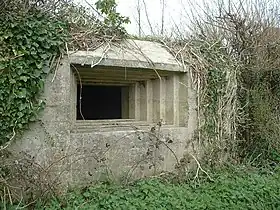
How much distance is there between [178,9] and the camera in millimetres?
10352

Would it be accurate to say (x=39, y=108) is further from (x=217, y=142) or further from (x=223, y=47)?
(x=223, y=47)

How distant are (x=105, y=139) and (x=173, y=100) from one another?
1706 mm

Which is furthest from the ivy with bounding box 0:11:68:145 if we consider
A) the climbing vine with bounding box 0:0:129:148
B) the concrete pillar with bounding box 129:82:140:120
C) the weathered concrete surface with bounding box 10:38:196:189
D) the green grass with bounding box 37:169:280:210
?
the concrete pillar with bounding box 129:82:140:120

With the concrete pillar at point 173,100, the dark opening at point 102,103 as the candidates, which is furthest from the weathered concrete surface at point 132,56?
the dark opening at point 102,103

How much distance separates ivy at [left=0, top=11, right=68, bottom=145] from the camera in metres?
4.25

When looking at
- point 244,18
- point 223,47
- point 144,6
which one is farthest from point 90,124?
point 144,6

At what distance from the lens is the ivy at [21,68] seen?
13.9ft

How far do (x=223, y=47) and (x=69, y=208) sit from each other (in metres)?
4.74

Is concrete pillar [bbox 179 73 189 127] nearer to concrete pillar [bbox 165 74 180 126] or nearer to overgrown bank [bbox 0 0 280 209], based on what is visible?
concrete pillar [bbox 165 74 180 126]

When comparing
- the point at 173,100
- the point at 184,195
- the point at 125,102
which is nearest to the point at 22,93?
the point at 184,195

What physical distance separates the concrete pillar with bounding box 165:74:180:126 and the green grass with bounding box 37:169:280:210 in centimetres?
123

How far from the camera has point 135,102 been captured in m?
6.68

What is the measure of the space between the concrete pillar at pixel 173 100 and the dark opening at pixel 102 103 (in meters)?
1.35

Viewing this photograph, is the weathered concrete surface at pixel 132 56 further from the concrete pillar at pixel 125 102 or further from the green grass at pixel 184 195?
the green grass at pixel 184 195
